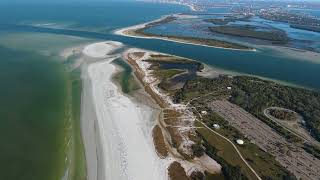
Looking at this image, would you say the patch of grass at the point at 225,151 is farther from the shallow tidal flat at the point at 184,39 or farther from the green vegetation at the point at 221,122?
the shallow tidal flat at the point at 184,39

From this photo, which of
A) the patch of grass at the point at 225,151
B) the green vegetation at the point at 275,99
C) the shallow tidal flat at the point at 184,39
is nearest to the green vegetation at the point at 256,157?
the patch of grass at the point at 225,151

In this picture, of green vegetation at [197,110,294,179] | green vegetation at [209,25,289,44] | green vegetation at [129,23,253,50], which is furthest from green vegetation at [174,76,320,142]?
green vegetation at [209,25,289,44]

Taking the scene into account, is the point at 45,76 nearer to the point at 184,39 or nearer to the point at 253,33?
the point at 184,39

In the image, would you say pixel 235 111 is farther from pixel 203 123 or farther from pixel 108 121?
pixel 108 121

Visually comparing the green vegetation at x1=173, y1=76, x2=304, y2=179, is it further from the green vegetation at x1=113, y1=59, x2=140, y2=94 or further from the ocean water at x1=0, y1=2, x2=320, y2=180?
the ocean water at x1=0, y1=2, x2=320, y2=180

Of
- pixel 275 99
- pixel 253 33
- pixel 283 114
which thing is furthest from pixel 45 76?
pixel 253 33

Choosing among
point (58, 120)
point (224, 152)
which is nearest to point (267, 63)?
point (224, 152)
